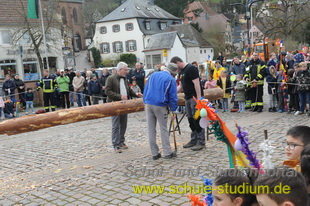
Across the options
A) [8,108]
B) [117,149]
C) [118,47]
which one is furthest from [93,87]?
[118,47]

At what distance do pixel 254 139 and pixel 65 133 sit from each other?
5.97m

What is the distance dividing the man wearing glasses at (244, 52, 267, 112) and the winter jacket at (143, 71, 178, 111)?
596 centimetres

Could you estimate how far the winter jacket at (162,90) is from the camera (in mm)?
6496

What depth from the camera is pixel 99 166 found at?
656 cm

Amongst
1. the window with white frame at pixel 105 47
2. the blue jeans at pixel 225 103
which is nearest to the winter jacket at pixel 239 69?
the blue jeans at pixel 225 103

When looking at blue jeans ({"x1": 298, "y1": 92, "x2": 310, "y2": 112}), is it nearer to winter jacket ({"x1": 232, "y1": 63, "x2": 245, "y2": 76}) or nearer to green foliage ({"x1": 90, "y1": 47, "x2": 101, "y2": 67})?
winter jacket ({"x1": 232, "y1": 63, "x2": 245, "y2": 76})

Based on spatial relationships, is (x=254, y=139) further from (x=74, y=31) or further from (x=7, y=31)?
(x=74, y=31)

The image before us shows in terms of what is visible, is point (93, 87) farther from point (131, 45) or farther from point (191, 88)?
point (131, 45)

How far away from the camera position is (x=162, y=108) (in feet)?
21.6

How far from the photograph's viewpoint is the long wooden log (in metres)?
6.60

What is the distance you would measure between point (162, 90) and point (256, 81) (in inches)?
241

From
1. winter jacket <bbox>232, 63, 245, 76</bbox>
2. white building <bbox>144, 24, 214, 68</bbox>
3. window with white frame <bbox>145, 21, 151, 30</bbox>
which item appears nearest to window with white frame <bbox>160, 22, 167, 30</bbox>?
window with white frame <bbox>145, 21, 151, 30</bbox>

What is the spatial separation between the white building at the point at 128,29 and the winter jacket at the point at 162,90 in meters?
49.2

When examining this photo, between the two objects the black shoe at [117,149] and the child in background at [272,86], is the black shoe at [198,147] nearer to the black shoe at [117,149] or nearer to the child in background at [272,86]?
the black shoe at [117,149]
